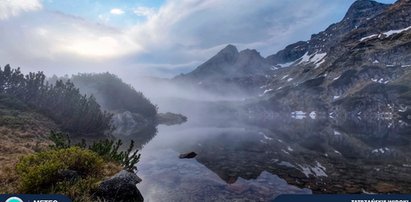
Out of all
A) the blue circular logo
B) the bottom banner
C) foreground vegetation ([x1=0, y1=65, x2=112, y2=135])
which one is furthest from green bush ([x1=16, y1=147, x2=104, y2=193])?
foreground vegetation ([x1=0, y1=65, x2=112, y2=135])

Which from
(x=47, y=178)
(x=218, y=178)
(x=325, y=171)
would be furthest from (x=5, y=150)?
(x=325, y=171)

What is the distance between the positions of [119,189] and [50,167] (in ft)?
10.0

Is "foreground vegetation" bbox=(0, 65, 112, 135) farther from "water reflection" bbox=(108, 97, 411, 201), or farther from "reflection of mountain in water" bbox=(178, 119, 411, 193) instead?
"reflection of mountain in water" bbox=(178, 119, 411, 193)

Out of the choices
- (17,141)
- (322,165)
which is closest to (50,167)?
(17,141)

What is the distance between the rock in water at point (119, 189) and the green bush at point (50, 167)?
1.79m

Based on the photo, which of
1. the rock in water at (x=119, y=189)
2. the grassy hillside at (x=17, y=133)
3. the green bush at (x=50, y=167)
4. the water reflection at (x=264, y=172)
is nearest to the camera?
the green bush at (x=50, y=167)

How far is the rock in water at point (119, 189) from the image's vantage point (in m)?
12.4

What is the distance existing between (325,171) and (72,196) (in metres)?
20.8

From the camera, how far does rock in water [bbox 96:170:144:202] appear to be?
40.8 ft

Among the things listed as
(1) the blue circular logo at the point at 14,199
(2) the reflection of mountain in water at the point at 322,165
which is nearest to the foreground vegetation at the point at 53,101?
(2) the reflection of mountain in water at the point at 322,165

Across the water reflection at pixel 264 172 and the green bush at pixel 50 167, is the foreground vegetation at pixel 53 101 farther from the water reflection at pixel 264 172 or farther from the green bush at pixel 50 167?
the green bush at pixel 50 167

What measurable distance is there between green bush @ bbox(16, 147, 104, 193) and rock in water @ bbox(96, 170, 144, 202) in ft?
5.87

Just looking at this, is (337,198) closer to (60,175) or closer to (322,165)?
(60,175)

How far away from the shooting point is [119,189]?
42.0 feet
